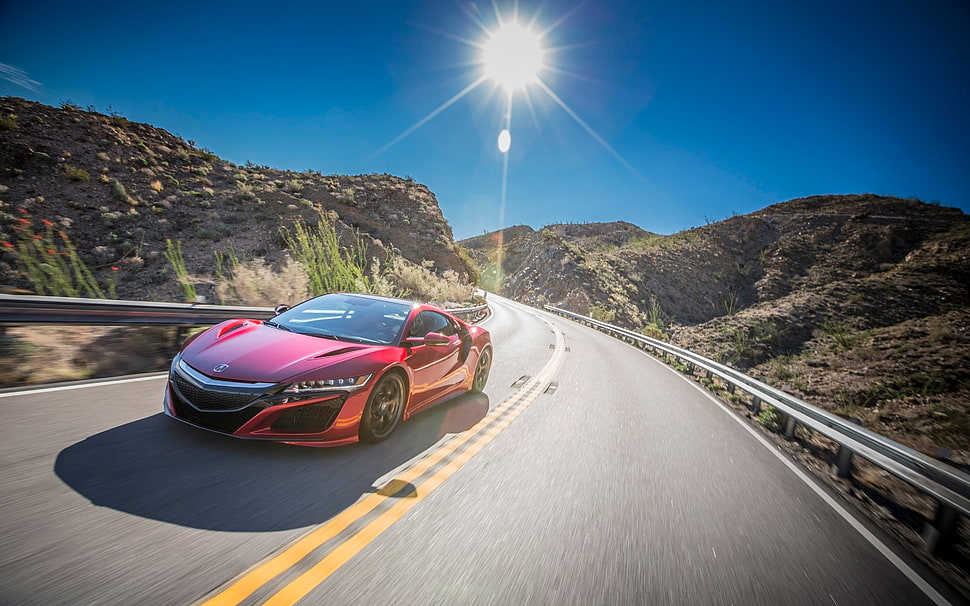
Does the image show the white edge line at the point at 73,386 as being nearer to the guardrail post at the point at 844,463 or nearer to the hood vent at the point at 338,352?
the hood vent at the point at 338,352

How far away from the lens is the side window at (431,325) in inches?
175

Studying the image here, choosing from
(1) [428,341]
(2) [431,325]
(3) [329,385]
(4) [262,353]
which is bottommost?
(3) [329,385]

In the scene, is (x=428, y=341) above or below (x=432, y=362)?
above

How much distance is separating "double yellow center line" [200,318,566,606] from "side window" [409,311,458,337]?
4.19 feet

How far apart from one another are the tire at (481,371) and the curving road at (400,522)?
1.49 m

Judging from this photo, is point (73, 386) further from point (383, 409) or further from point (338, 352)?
point (383, 409)

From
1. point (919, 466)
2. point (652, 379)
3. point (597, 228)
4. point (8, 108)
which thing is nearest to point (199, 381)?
point (919, 466)

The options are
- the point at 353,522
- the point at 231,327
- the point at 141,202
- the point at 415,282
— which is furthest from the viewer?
the point at 141,202

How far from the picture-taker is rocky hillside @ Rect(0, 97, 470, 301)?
1466 centimetres

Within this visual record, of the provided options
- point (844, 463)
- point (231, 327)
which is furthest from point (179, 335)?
point (844, 463)

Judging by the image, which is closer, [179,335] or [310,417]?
[310,417]

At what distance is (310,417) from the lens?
2943 millimetres

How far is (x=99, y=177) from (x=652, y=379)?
2615 cm

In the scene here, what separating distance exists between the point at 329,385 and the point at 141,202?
22.5 metres
